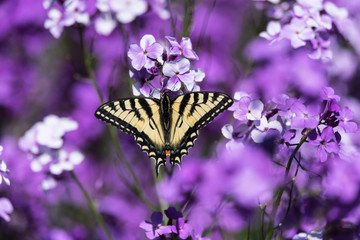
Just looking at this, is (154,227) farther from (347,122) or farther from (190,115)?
(347,122)

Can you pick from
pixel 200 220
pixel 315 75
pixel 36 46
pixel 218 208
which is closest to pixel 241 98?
pixel 218 208

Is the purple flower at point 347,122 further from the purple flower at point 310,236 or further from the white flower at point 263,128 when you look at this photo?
the purple flower at point 310,236

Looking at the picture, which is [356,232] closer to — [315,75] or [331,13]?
[331,13]

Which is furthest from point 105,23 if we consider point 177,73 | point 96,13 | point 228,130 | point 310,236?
point 310,236

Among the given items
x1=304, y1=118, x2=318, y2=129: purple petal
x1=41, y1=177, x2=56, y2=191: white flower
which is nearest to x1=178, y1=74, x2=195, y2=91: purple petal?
x1=304, y1=118, x2=318, y2=129: purple petal

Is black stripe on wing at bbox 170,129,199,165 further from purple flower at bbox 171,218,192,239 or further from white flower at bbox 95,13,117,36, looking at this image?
white flower at bbox 95,13,117,36

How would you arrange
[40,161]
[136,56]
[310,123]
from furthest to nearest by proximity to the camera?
[40,161] → [136,56] → [310,123]
